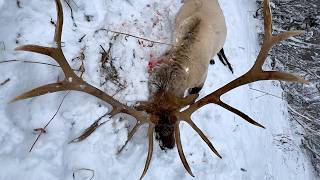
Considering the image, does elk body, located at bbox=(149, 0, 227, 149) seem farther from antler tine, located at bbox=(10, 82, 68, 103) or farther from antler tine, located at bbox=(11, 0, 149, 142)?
antler tine, located at bbox=(10, 82, 68, 103)

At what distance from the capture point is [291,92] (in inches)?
313

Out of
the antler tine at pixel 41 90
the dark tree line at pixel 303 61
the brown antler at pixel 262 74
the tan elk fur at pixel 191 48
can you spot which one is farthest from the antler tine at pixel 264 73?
the dark tree line at pixel 303 61

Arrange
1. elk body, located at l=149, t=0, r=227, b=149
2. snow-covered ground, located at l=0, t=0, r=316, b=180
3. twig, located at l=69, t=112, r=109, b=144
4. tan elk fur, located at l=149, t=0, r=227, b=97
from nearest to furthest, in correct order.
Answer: snow-covered ground, located at l=0, t=0, r=316, b=180, twig, located at l=69, t=112, r=109, b=144, elk body, located at l=149, t=0, r=227, b=149, tan elk fur, located at l=149, t=0, r=227, b=97

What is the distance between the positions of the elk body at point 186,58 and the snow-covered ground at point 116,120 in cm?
41

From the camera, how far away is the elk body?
4504mm

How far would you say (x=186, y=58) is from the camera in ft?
16.3

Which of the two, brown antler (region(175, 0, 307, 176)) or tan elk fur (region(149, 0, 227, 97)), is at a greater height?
tan elk fur (region(149, 0, 227, 97))

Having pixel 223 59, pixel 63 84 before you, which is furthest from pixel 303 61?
pixel 63 84

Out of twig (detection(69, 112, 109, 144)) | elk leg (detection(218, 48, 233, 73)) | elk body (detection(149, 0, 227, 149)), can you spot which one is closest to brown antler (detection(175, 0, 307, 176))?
elk body (detection(149, 0, 227, 149))

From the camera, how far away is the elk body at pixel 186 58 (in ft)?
14.8

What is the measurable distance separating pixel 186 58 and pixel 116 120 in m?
1.19

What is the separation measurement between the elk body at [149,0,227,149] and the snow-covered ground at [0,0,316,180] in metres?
0.41

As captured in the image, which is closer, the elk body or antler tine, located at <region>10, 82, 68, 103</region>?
antler tine, located at <region>10, 82, 68, 103</region>

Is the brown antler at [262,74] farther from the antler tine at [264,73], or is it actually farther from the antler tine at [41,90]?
the antler tine at [41,90]
